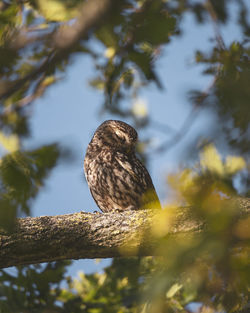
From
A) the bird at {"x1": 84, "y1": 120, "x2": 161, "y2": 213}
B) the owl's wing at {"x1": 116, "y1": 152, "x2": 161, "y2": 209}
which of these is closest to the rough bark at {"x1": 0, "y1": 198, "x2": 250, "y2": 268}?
the bird at {"x1": 84, "y1": 120, "x2": 161, "y2": 213}

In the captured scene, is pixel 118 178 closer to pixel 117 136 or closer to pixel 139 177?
pixel 139 177

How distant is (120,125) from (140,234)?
228 cm

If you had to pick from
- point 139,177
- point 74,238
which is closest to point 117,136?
point 139,177

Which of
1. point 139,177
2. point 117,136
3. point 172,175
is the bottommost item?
point 172,175

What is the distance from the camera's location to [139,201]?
471cm

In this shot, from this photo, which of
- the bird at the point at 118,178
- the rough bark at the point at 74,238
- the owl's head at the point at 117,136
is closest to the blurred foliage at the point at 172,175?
the rough bark at the point at 74,238

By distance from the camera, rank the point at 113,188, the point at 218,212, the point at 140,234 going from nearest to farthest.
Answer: the point at 218,212 → the point at 140,234 → the point at 113,188

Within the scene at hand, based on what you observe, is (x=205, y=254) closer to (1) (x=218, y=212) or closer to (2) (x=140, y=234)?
(1) (x=218, y=212)

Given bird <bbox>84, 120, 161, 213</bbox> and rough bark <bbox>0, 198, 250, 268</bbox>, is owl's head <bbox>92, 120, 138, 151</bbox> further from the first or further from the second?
rough bark <bbox>0, 198, 250, 268</bbox>

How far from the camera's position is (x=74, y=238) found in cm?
329

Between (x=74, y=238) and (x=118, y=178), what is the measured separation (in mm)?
1489

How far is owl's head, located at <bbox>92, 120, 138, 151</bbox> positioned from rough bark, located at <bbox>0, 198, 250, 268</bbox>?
5.85 feet

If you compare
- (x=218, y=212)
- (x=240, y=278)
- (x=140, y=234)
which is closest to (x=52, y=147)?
(x=218, y=212)

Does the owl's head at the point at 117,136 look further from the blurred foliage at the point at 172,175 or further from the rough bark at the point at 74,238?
the blurred foliage at the point at 172,175
